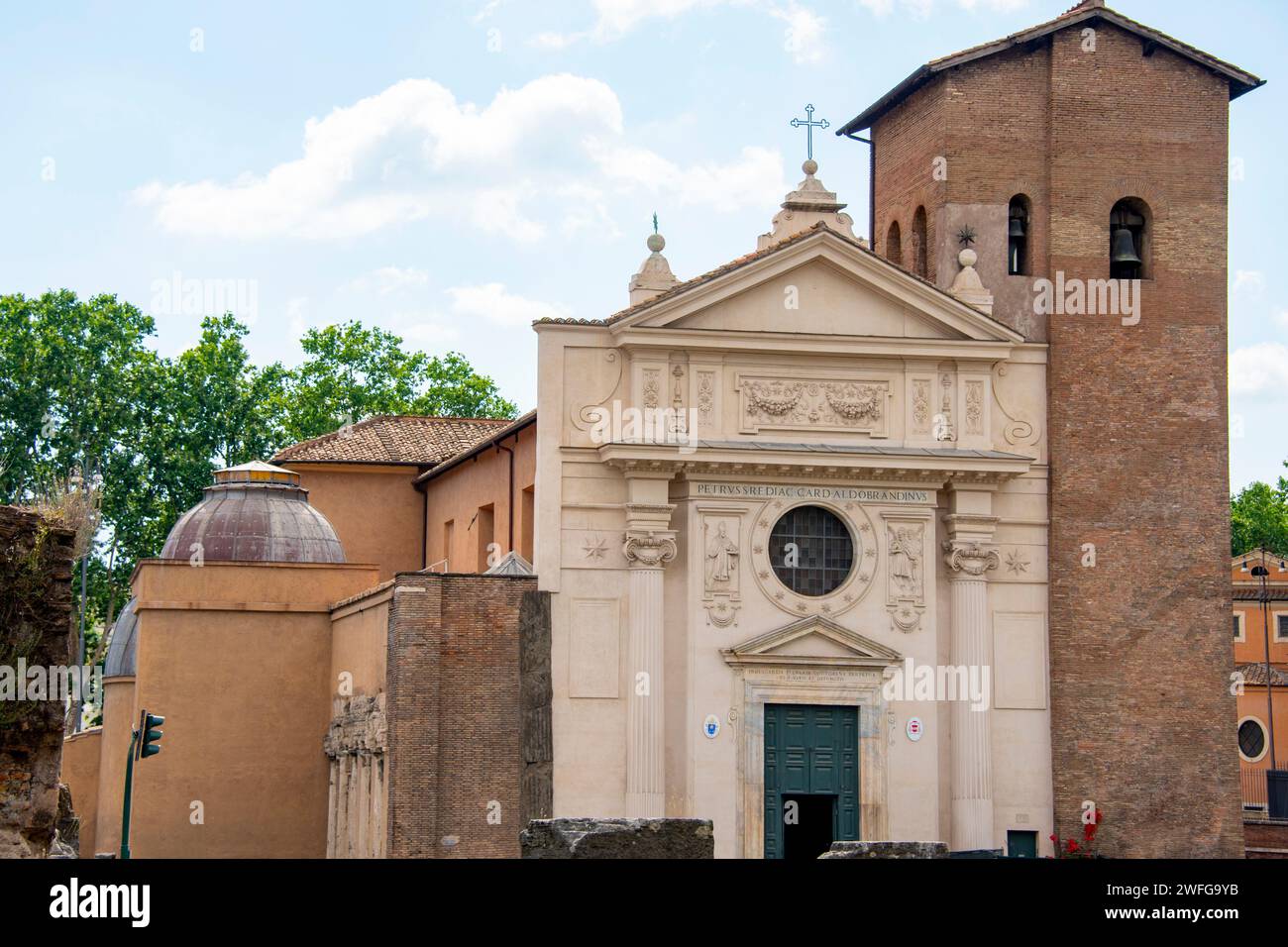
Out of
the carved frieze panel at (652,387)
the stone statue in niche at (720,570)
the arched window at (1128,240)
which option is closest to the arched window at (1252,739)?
the arched window at (1128,240)

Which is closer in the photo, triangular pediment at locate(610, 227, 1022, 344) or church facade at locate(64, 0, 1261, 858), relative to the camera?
church facade at locate(64, 0, 1261, 858)

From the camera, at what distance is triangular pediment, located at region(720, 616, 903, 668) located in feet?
94.5

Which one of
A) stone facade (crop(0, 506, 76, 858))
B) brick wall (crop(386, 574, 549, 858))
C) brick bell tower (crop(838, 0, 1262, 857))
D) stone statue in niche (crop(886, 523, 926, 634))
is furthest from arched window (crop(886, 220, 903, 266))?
stone facade (crop(0, 506, 76, 858))

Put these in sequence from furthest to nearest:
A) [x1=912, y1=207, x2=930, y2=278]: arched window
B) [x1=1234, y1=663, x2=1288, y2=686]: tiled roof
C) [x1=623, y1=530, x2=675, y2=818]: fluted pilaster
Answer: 1. [x1=1234, y1=663, x2=1288, y2=686]: tiled roof
2. [x1=912, y1=207, x2=930, y2=278]: arched window
3. [x1=623, y1=530, x2=675, y2=818]: fluted pilaster

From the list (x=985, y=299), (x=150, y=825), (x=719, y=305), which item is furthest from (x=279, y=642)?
(x=985, y=299)

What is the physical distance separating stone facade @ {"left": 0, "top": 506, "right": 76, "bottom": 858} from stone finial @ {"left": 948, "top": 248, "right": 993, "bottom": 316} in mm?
17439

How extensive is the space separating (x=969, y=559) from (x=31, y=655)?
16.9m

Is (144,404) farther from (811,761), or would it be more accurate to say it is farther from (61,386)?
(811,761)

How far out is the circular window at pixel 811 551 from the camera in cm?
2933

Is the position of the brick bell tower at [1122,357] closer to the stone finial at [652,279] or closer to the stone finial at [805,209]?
the stone finial at [805,209]

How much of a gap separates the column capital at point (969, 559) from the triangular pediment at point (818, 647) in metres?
1.56

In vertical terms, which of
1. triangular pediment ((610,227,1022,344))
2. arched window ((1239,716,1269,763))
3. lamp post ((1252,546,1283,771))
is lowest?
arched window ((1239,716,1269,763))

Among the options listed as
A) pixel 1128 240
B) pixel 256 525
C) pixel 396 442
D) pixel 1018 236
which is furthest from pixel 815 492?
pixel 396 442

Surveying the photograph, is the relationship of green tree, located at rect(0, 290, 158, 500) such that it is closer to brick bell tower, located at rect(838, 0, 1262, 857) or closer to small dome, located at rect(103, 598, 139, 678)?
small dome, located at rect(103, 598, 139, 678)
